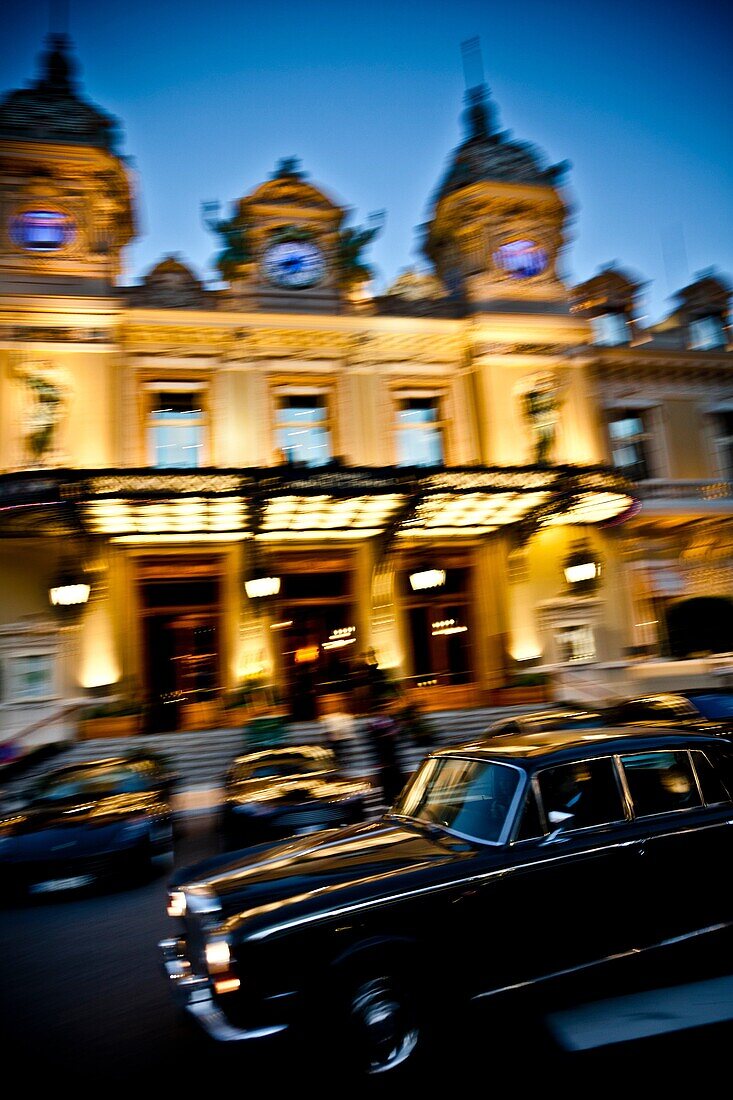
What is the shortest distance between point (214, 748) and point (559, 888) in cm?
1162

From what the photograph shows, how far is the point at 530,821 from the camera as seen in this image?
3.91 metres

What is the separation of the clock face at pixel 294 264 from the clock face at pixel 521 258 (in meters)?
5.07

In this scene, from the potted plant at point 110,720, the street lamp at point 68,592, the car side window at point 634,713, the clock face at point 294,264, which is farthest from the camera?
the clock face at point 294,264

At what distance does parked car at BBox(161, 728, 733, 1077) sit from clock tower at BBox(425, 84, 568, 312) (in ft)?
57.0

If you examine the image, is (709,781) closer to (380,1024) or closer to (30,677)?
(380,1024)

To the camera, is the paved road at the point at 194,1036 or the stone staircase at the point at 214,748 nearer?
the paved road at the point at 194,1036

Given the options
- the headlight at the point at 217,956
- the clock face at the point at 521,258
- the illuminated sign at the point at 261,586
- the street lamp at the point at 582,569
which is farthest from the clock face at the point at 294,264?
the headlight at the point at 217,956

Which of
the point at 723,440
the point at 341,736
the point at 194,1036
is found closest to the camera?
the point at 194,1036

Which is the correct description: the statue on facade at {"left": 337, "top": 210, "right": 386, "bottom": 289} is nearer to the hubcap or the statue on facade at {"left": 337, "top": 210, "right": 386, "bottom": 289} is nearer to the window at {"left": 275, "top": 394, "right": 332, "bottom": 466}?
the window at {"left": 275, "top": 394, "right": 332, "bottom": 466}

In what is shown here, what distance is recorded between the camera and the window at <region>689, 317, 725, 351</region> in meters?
21.6

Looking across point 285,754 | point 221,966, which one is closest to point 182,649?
point 285,754

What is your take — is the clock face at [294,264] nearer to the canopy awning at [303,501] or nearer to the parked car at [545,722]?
the canopy awning at [303,501]

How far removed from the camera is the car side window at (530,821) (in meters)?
3.87

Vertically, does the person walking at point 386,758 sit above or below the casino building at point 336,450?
below
